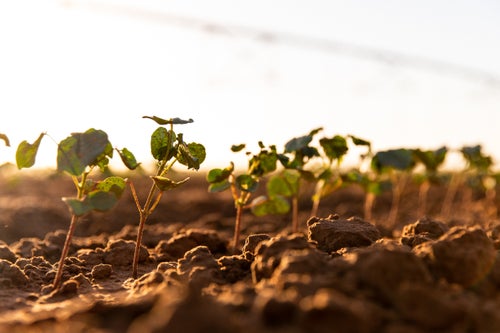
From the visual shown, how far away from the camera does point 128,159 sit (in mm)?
3865

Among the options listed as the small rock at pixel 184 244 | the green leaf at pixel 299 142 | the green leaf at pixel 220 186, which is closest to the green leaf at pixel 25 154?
the green leaf at pixel 220 186

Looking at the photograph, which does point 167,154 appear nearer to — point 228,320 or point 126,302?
point 126,302

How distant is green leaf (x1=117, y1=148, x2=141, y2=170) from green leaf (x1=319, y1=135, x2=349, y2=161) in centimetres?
153

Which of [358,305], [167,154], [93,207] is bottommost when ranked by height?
[358,305]

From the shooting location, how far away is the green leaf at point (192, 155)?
4047mm

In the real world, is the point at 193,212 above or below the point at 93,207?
below

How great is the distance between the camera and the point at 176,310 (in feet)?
7.38

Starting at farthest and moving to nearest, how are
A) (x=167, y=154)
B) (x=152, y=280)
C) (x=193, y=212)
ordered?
(x=193, y=212) → (x=167, y=154) → (x=152, y=280)

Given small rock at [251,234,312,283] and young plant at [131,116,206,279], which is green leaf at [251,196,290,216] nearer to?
young plant at [131,116,206,279]

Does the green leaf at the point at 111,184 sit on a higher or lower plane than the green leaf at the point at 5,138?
lower

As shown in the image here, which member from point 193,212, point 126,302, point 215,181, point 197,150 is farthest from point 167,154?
point 193,212

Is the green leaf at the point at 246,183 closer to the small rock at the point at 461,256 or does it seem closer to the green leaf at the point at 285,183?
the green leaf at the point at 285,183

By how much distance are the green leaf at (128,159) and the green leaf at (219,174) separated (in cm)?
77

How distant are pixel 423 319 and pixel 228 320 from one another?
0.73 meters
